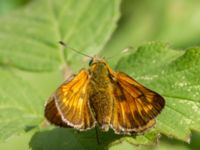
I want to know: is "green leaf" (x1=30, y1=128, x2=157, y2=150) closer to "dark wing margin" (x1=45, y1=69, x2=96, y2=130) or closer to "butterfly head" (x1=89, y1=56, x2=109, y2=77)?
"dark wing margin" (x1=45, y1=69, x2=96, y2=130)

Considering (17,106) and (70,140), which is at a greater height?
(17,106)

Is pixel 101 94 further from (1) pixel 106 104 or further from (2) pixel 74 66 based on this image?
(2) pixel 74 66

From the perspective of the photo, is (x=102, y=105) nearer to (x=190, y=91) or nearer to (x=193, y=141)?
(x=190, y=91)

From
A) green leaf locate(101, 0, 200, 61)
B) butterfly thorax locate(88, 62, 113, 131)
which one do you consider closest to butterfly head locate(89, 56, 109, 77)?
butterfly thorax locate(88, 62, 113, 131)

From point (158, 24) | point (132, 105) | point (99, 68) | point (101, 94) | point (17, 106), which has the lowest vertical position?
point (132, 105)

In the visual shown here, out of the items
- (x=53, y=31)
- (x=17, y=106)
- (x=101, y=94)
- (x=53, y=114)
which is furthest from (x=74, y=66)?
(x=53, y=114)

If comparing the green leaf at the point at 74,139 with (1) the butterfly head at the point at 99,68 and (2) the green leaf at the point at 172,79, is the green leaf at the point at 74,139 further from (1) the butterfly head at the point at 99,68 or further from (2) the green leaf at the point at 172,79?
(1) the butterfly head at the point at 99,68
